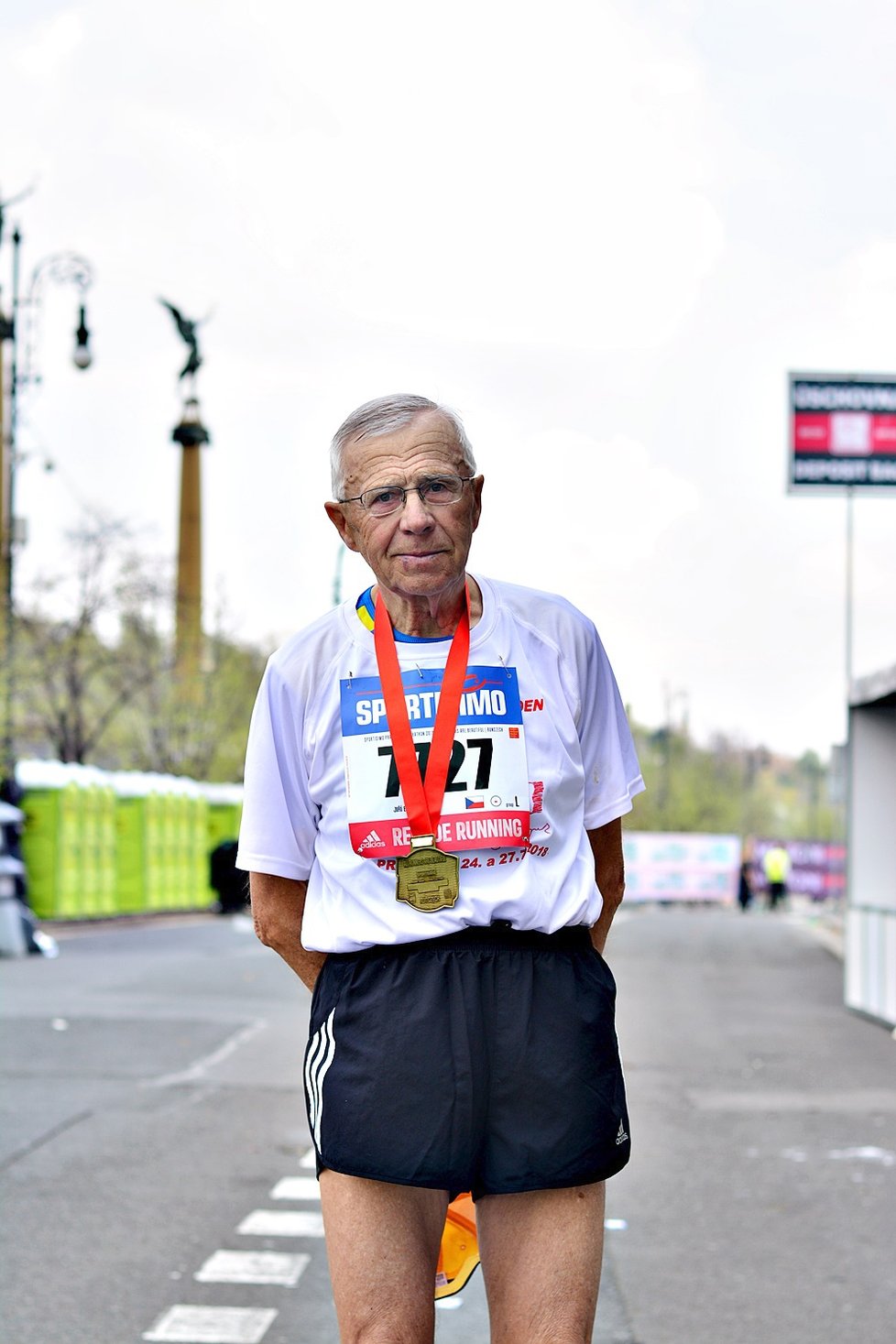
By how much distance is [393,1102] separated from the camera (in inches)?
110

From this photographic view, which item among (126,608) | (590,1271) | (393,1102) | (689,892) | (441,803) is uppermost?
(126,608)

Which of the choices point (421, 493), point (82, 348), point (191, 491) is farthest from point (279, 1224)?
point (191, 491)

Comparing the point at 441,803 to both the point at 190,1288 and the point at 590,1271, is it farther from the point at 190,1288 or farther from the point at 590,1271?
the point at 190,1288

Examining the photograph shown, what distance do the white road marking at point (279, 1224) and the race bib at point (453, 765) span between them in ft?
14.7

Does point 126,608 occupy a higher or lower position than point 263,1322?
higher

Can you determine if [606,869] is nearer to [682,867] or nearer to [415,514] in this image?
[415,514]

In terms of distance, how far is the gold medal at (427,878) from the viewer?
2.80 m

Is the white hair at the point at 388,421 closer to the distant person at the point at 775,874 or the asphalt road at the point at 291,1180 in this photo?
the asphalt road at the point at 291,1180

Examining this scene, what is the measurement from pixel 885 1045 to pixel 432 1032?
13.0m

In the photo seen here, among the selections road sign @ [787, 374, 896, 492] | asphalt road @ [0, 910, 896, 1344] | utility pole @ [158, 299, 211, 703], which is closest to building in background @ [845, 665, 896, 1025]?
asphalt road @ [0, 910, 896, 1344]

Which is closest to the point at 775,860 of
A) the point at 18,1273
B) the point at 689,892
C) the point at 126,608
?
the point at 689,892

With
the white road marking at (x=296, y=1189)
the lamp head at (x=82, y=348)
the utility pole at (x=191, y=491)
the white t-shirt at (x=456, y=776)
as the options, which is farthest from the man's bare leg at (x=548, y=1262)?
the utility pole at (x=191, y=491)

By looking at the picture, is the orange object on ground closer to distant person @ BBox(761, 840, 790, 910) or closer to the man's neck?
the man's neck

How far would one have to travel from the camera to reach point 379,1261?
277 centimetres
